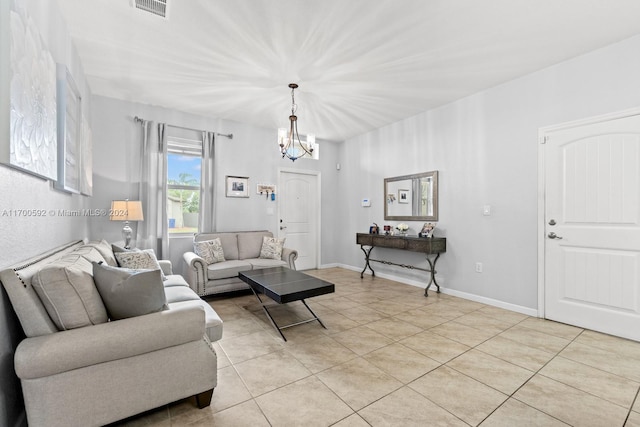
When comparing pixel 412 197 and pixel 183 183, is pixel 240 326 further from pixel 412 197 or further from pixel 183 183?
pixel 412 197

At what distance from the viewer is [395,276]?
4.89 metres

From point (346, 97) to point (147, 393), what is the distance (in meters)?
3.68

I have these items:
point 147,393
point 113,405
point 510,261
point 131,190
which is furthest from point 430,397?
point 131,190

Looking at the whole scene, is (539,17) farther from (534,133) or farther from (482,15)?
(534,133)

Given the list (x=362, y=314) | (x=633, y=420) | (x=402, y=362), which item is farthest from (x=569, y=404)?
(x=362, y=314)

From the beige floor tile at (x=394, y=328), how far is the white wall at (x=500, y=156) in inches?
56.0

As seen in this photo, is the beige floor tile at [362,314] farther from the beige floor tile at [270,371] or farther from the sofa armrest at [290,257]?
the sofa armrest at [290,257]

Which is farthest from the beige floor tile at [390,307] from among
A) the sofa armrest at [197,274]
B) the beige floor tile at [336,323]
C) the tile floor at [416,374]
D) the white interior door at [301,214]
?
the white interior door at [301,214]

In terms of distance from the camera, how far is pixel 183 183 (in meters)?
4.55

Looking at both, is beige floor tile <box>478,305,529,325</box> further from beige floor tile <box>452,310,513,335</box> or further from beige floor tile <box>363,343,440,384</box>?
beige floor tile <box>363,343,440,384</box>

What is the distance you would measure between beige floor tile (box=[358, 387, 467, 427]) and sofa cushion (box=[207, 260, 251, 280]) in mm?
2655

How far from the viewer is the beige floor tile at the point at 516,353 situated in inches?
86.4

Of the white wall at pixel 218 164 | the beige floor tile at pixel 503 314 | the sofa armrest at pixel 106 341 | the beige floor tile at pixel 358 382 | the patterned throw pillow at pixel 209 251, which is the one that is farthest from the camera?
the patterned throw pillow at pixel 209 251

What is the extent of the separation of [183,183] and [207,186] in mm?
380
